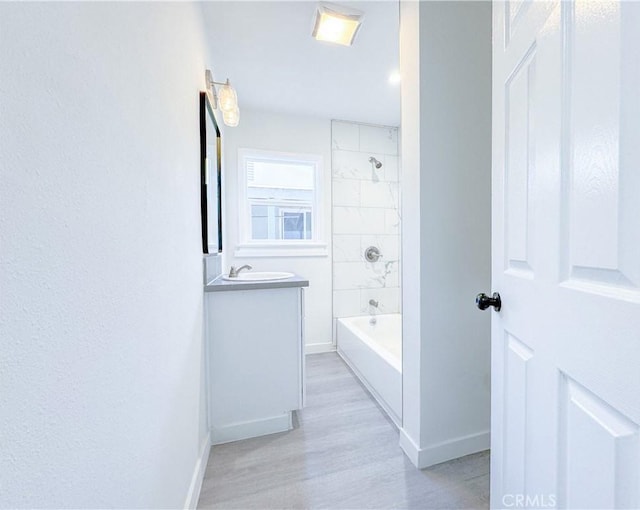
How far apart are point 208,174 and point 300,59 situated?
3.75ft

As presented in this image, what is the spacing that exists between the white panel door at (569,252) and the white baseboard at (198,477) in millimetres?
1141

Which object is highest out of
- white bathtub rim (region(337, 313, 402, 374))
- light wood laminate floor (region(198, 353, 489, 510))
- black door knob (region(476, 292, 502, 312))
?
black door knob (region(476, 292, 502, 312))

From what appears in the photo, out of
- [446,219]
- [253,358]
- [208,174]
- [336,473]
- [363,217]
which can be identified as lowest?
[336,473]

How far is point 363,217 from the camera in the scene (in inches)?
123

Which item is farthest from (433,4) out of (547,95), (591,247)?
(591,247)

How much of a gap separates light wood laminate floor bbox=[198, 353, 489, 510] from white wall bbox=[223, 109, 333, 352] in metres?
1.26

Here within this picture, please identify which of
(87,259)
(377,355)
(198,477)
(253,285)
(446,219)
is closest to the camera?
(87,259)

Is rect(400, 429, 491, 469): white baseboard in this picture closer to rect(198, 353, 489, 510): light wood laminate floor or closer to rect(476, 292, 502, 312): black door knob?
rect(198, 353, 489, 510): light wood laminate floor

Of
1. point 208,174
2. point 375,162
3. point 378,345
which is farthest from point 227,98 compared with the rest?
point 378,345

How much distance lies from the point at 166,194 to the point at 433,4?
1.48 meters

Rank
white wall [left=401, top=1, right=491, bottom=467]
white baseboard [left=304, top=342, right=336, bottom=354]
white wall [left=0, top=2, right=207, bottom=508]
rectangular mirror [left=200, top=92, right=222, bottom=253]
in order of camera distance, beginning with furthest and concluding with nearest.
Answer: white baseboard [left=304, top=342, right=336, bottom=354]
rectangular mirror [left=200, top=92, right=222, bottom=253]
white wall [left=401, top=1, right=491, bottom=467]
white wall [left=0, top=2, right=207, bottom=508]

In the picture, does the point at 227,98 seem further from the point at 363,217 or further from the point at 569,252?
the point at 363,217

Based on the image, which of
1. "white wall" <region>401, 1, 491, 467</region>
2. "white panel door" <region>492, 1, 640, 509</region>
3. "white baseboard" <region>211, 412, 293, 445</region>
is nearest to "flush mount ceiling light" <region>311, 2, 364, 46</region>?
"white wall" <region>401, 1, 491, 467</region>

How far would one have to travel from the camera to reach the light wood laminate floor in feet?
4.04
